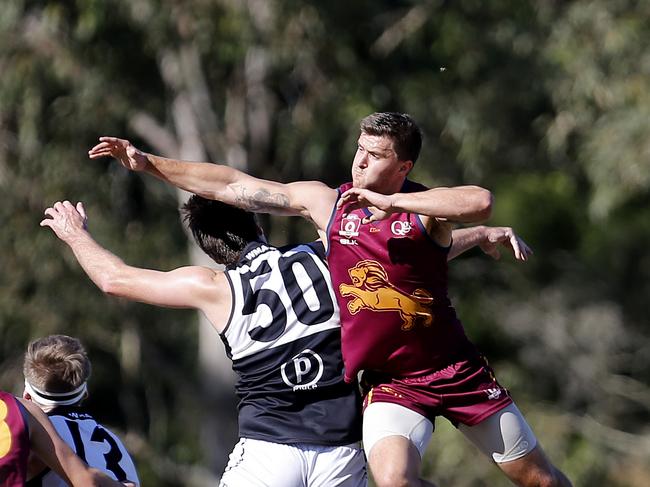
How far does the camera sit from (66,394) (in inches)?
208

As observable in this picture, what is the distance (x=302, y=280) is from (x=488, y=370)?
3.05ft

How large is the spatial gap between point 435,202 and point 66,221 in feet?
5.37

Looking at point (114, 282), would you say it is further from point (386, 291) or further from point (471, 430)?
point (471, 430)

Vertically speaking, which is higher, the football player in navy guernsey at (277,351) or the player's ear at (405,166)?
the player's ear at (405,166)

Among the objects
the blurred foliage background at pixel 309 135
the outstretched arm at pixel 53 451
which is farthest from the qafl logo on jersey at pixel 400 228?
the blurred foliage background at pixel 309 135

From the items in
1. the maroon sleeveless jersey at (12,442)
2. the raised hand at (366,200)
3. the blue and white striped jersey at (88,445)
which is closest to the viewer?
the maroon sleeveless jersey at (12,442)

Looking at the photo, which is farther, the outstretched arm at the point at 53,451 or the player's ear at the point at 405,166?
the player's ear at the point at 405,166

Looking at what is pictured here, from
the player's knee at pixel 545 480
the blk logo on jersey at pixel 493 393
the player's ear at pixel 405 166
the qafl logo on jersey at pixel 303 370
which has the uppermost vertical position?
the player's ear at pixel 405 166

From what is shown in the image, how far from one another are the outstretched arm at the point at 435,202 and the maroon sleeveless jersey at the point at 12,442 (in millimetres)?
1453

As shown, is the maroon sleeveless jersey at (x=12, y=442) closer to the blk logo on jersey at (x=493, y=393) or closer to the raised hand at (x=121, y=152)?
the raised hand at (x=121, y=152)

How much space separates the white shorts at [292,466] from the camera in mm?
5496

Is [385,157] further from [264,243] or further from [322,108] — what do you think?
[322,108]

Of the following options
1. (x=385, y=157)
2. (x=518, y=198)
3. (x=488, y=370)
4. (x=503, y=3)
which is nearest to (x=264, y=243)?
(x=385, y=157)

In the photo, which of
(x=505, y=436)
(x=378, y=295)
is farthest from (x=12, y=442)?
(x=505, y=436)
